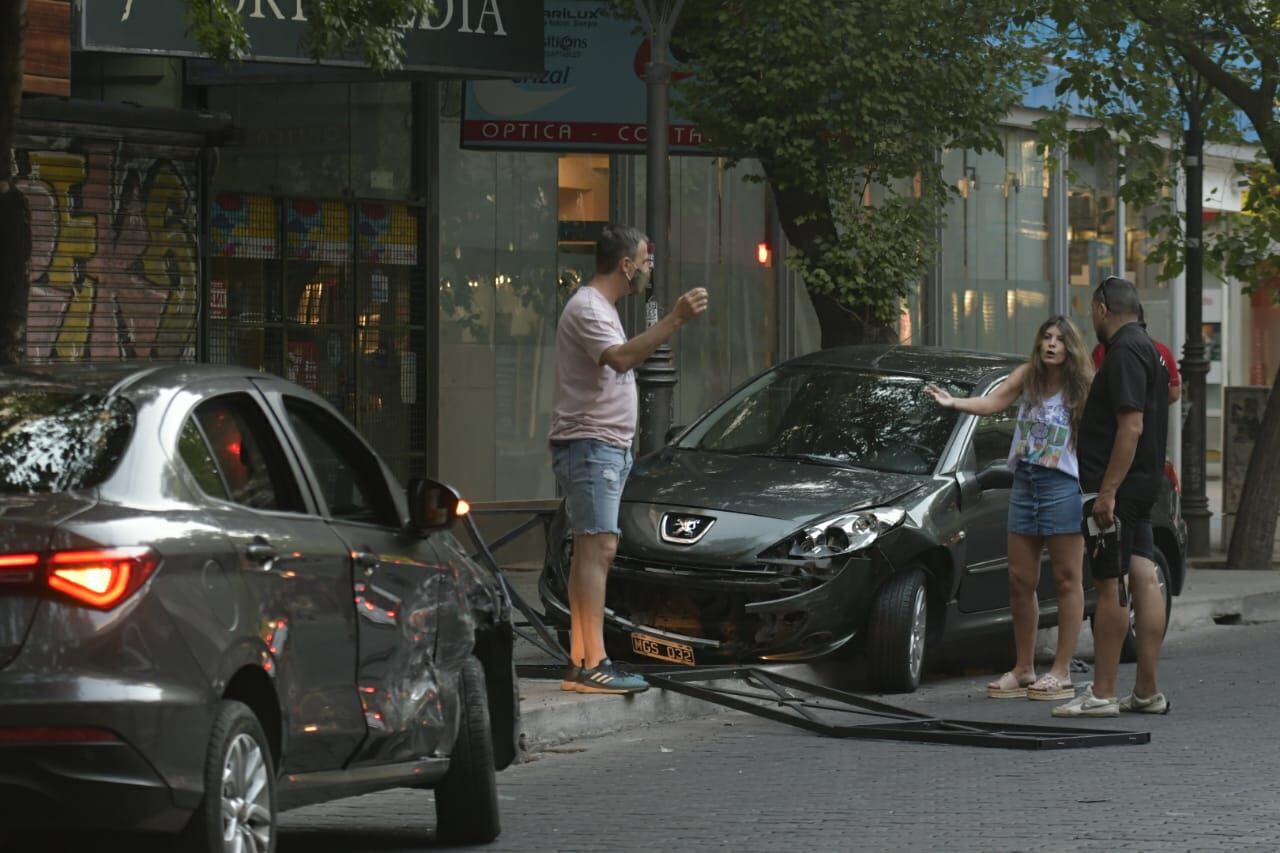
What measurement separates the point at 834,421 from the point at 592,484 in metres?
2.80

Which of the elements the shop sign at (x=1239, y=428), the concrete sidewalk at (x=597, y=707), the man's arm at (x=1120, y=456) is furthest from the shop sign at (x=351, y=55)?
the shop sign at (x=1239, y=428)

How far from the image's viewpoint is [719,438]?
12.6m

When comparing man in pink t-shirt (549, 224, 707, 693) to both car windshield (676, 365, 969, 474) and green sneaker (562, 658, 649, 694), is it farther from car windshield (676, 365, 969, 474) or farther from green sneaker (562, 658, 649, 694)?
car windshield (676, 365, 969, 474)

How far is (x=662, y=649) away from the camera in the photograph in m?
11.1

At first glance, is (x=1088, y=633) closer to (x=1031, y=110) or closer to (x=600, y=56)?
(x=600, y=56)

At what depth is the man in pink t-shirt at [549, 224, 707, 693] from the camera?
9891 millimetres

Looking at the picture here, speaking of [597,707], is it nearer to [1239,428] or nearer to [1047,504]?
[1047,504]

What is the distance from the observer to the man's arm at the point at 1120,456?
34.2 feet

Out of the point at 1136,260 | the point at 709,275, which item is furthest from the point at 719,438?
the point at 1136,260

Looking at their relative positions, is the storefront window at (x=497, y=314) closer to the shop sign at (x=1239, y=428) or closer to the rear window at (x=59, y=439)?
the shop sign at (x=1239, y=428)

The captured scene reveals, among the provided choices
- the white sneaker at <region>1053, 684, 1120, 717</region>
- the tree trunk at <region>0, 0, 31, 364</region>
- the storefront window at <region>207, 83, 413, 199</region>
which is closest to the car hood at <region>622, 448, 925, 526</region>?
the white sneaker at <region>1053, 684, 1120, 717</region>

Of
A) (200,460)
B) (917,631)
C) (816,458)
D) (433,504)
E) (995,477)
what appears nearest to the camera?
(200,460)

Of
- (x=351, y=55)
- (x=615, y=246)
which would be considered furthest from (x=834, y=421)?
(x=351, y=55)

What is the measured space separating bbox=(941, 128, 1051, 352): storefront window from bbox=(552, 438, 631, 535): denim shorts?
16.4 meters
